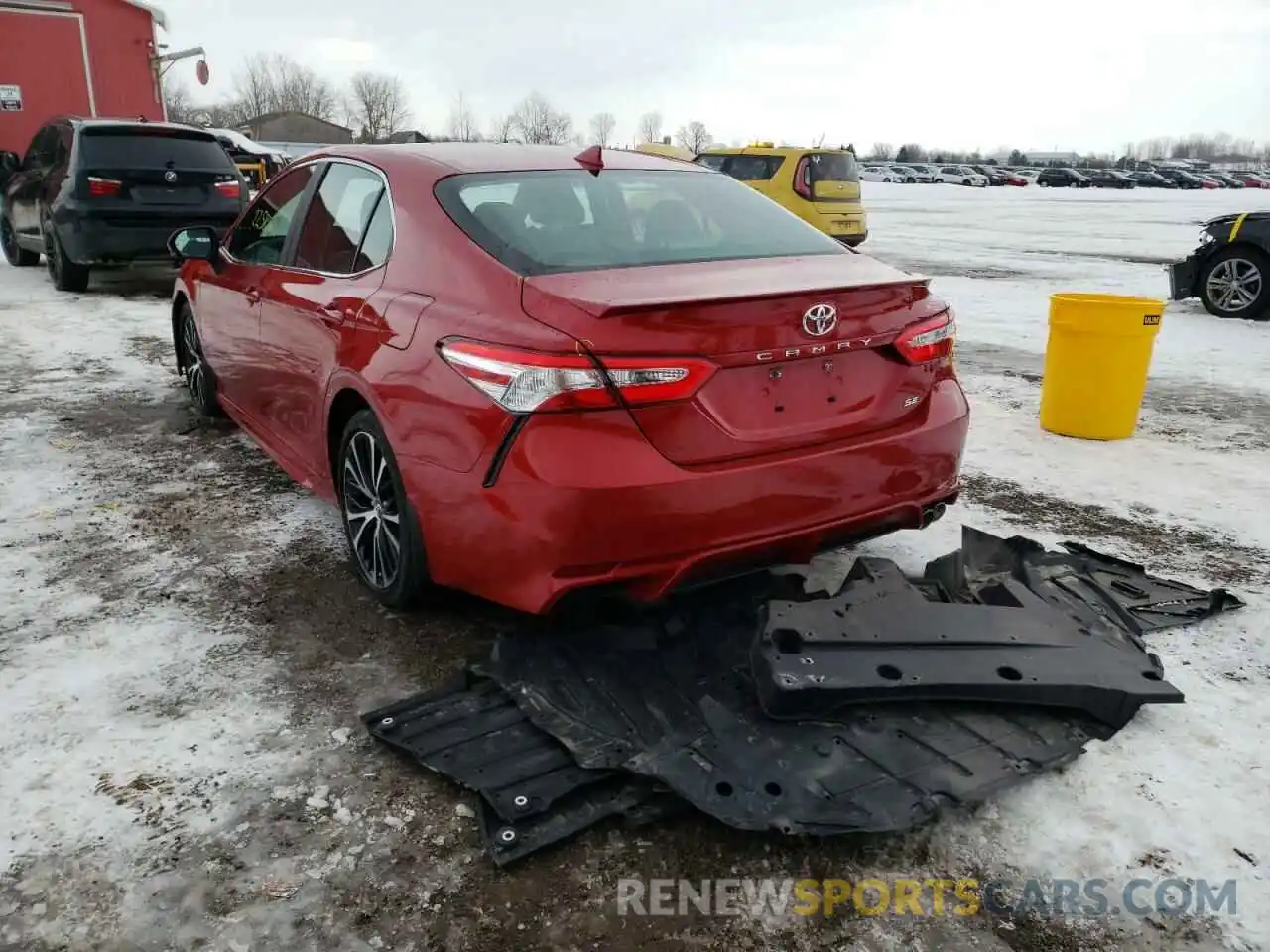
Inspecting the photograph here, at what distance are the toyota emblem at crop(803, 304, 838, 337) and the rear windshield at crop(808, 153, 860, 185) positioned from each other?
42.1 feet

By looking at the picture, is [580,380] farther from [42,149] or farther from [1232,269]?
[42,149]

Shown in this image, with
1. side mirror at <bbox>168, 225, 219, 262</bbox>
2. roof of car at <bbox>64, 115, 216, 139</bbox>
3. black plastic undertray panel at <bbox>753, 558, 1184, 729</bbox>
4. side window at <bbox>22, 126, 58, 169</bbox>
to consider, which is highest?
roof of car at <bbox>64, 115, 216, 139</bbox>

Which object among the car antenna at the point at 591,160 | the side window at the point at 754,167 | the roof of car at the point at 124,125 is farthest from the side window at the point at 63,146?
the side window at the point at 754,167

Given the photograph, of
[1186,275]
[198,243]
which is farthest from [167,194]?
[1186,275]

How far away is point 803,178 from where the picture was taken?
1488cm

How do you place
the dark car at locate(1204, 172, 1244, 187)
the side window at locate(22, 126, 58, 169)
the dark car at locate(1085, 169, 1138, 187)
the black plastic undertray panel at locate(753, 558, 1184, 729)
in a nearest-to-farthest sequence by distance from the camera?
the black plastic undertray panel at locate(753, 558, 1184, 729)
the side window at locate(22, 126, 58, 169)
the dark car at locate(1085, 169, 1138, 187)
the dark car at locate(1204, 172, 1244, 187)

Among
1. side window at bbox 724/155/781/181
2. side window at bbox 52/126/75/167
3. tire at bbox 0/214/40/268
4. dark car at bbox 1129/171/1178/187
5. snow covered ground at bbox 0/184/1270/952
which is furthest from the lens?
dark car at bbox 1129/171/1178/187

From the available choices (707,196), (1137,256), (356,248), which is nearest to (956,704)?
(707,196)

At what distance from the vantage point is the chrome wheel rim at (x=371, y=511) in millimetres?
3338

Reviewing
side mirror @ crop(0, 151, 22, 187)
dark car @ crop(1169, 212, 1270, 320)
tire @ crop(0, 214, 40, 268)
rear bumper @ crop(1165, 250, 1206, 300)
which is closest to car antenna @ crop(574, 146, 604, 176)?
dark car @ crop(1169, 212, 1270, 320)

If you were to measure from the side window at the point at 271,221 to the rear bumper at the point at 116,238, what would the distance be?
5.64 m

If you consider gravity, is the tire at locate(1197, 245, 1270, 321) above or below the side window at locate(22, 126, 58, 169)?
below

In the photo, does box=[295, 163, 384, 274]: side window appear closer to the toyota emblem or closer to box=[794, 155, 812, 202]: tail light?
the toyota emblem

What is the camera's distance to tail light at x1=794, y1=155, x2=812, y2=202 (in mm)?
14820
